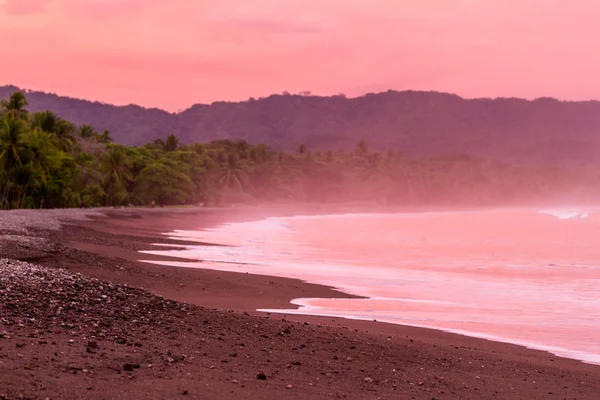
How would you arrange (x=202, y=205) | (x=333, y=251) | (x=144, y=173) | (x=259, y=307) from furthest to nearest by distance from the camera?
(x=202, y=205) < (x=144, y=173) < (x=333, y=251) < (x=259, y=307)

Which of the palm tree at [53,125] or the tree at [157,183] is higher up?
the palm tree at [53,125]

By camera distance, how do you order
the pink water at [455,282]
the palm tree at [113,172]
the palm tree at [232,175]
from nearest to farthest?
1. the pink water at [455,282]
2. the palm tree at [113,172]
3. the palm tree at [232,175]

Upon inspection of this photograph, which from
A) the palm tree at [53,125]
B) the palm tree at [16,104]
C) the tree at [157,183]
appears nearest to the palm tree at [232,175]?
the tree at [157,183]

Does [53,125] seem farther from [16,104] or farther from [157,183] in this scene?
[157,183]

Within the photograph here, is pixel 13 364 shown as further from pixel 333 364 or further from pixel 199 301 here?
pixel 199 301

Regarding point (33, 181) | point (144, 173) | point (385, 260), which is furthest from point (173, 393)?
point (144, 173)

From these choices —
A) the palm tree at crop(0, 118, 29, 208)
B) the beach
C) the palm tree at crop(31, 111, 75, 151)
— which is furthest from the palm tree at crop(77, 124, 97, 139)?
the beach

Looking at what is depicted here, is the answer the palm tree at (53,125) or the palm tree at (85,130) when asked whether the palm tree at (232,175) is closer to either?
the palm tree at (85,130)

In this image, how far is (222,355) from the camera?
9.98 meters

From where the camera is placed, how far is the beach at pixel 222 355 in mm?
8211

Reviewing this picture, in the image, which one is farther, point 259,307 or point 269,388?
point 259,307

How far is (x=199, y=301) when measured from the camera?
1583 cm

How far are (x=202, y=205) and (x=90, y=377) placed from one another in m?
124

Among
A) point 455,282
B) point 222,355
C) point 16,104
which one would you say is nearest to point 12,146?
point 16,104
